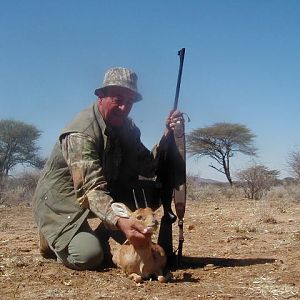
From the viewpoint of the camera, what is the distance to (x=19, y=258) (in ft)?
17.8

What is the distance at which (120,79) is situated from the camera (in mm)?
4898

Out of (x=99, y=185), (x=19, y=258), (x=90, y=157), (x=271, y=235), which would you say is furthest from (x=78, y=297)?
(x=271, y=235)

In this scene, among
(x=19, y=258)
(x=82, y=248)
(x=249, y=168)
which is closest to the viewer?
(x=82, y=248)

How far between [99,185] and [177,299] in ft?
3.83

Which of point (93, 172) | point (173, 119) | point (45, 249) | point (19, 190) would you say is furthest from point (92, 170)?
point (19, 190)

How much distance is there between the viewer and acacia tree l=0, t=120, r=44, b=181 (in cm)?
2833

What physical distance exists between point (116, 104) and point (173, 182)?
40.2 inches

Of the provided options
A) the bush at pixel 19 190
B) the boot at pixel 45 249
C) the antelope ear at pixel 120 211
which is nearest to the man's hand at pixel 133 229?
the antelope ear at pixel 120 211

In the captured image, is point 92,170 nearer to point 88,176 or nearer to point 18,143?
point 88,176

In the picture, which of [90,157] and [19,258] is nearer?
[90,157]

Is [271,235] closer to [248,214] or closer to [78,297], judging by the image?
[248,214]

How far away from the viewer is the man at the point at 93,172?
457cm

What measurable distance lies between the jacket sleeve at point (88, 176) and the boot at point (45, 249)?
3.54ft

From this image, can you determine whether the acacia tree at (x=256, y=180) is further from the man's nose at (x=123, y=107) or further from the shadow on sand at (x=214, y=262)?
the man's nose at (x=123, y=107)
